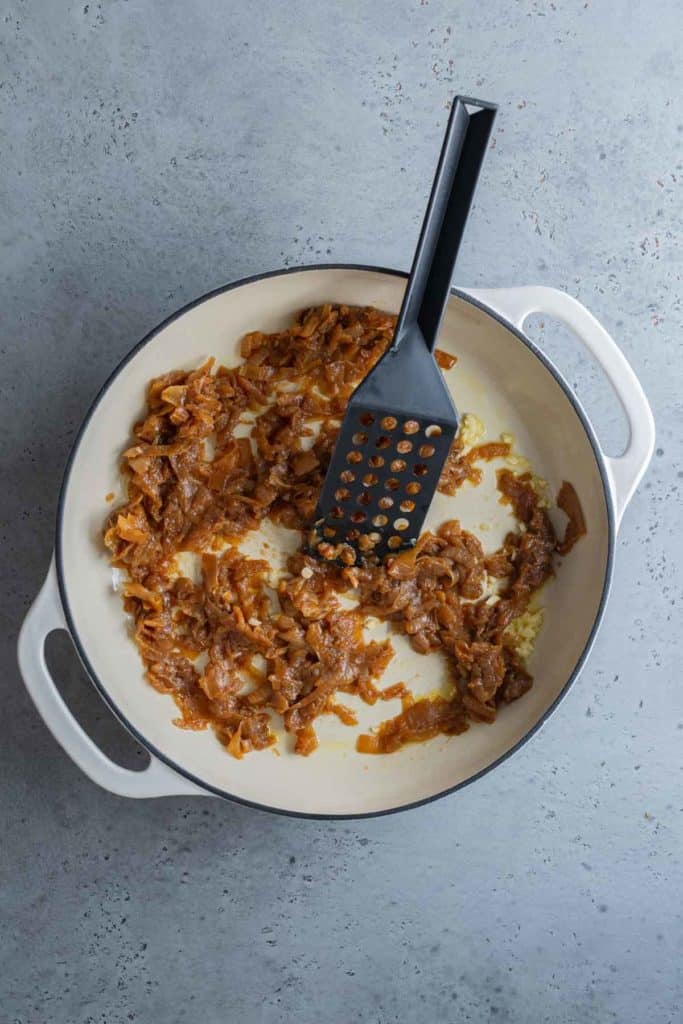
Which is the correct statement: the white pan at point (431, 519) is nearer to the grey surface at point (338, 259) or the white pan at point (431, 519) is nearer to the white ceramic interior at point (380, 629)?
the white ceramic interior at point (380, 629)

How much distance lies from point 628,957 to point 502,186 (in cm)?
164

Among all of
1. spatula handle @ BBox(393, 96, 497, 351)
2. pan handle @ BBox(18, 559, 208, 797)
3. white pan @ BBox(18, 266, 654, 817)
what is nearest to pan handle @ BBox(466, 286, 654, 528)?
white pan @ BBox(18, 266, 654, 817)

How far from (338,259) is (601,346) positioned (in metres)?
Answer: 0.53

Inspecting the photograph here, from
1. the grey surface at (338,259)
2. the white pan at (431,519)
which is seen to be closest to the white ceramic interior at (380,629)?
the white pan at (431,519)

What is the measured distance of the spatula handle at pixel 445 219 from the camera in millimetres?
1517

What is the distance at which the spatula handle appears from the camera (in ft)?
4.98

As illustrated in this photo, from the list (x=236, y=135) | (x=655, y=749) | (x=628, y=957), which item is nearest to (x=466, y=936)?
(x=628, y=957)

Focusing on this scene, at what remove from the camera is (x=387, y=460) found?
69.8 inches

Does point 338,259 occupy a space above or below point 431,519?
above

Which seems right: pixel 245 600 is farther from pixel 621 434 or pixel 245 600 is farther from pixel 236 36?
pixel 236 36

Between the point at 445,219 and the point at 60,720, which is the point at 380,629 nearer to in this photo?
the point at 60,720

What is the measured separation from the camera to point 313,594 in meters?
1.95

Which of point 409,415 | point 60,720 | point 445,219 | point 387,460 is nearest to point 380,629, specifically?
point 387,460

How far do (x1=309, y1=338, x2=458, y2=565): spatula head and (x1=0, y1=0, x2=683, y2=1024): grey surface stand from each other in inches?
14.5
